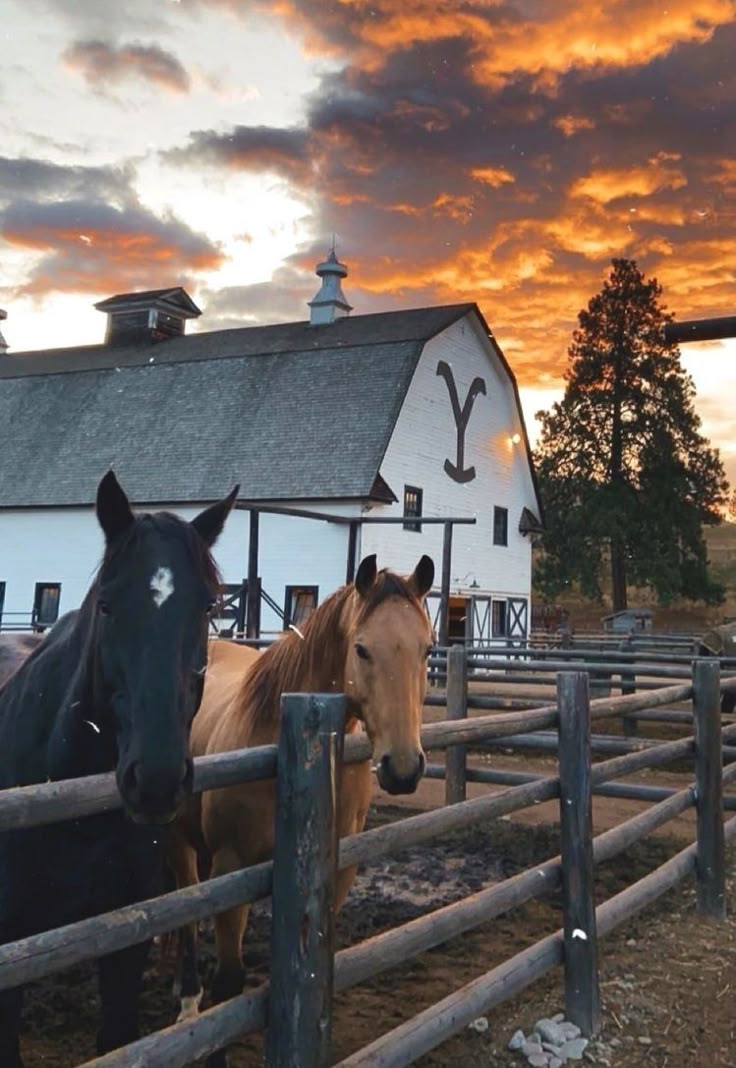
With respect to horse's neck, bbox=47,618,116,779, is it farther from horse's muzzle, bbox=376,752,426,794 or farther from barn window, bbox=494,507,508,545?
barn window, bbox=494,507,508,545

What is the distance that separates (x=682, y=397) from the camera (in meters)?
38.9

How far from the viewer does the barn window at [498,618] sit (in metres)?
28.5

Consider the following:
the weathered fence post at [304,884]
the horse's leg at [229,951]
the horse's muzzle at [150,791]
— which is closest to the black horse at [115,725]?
the horse's muzzle at [150,791]

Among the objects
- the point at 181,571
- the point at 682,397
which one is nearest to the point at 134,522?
the point at 181,571

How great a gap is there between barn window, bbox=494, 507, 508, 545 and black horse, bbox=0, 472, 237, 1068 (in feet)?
86.5

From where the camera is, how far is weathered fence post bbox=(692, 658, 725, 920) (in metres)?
5.35

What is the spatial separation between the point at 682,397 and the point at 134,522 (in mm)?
39485

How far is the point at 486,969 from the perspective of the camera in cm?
464

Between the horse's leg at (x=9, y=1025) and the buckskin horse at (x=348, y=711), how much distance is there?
0.97 m

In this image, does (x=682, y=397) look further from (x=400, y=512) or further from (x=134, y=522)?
(x=134, y=522)

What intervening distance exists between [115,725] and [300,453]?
22233 millimetres

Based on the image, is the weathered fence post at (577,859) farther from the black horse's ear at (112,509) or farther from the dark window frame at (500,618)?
the dark window frame at (500,618)

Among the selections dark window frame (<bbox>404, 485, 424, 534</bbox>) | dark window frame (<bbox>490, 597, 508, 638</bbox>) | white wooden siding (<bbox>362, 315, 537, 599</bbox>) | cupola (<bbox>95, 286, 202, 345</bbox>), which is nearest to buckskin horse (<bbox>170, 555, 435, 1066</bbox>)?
white wooden siding (<bbox>362, 315, 537, 599</bbox>)

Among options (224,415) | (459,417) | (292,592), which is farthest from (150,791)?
(459,417)
